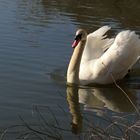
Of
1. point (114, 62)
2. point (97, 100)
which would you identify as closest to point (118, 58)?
point (114, 62)

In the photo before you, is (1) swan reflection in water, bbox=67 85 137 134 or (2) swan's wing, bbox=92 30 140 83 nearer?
(1) swan reflection in water, bbox=67 85 137 134

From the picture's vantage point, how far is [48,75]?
11961 millimetres

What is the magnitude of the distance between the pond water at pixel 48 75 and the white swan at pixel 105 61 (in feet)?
0.83

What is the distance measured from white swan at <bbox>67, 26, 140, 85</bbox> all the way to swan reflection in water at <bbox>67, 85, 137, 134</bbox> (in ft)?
0.78

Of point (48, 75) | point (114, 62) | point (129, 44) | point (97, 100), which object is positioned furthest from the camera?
point (48, 75)

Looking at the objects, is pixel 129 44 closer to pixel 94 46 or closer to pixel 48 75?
pixel 94 46

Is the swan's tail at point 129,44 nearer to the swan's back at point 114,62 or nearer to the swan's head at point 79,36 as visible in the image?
the swan's back at point 114,62

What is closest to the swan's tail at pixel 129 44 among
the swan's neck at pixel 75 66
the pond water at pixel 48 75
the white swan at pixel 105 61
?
the white swan at pixel 105 61

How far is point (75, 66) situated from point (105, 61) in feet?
2.02

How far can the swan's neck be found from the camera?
37.8ft

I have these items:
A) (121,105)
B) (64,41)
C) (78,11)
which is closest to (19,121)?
(121,105)

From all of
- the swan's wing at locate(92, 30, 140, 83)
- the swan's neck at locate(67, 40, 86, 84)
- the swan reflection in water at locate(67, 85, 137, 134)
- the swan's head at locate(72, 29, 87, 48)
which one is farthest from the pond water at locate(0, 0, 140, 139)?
the swan's head at locate(72, 29, 87, 48)

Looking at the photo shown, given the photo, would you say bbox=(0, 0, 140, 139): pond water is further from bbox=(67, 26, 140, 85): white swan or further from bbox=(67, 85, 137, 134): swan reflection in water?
bbox=(67, 26, 140, 85): white swan

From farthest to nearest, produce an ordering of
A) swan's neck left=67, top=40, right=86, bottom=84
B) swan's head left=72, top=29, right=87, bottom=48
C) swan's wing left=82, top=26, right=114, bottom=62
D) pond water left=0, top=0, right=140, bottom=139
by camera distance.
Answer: swan's wing left=82, top=26, right=114, bottom=62, swan's head left=72, top=29, right=87, bottom=48, swan's neck left=67, top=40, right=86, bottom=84, pond water left=0, top=0, right=140, bottom=139
